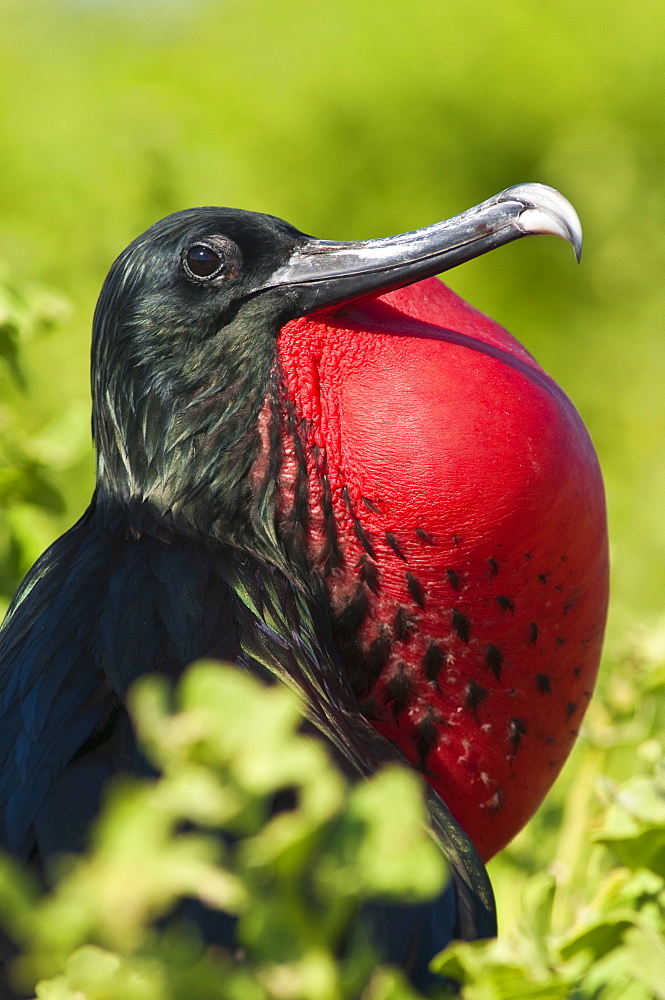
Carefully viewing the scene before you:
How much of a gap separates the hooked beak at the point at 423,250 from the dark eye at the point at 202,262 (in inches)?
1.8

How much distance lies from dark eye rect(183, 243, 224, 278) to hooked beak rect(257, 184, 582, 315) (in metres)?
0.05

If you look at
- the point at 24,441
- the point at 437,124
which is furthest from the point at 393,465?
the point at 437,124

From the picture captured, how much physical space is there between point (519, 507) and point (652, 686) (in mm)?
307

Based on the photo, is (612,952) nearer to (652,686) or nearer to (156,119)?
(652,686)

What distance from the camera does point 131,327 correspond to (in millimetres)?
1053

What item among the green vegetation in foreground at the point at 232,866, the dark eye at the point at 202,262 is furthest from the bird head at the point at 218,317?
the green vegetation in foreground at the point at 232,866

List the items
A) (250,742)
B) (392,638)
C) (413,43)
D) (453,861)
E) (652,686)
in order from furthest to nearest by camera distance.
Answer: (413,43) → (652,686) → (392,638) → (453,861) → (250,742)

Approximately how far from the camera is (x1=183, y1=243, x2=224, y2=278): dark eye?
1.04 metres

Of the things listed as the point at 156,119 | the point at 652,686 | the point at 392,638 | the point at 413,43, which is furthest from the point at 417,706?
the point at 413,43

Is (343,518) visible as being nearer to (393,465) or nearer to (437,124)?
(393,465)

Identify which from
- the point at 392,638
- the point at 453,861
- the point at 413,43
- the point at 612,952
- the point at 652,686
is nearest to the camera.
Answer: the point at 612,952

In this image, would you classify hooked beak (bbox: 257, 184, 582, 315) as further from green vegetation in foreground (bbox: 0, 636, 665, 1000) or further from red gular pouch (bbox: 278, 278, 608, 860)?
green vegetation in foreground (bbox: 0, 636, 665, 1000)

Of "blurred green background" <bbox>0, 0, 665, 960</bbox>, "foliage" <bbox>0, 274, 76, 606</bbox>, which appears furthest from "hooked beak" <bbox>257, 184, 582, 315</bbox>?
"blurred green background" <bbox>0, 0, 665, 960</bbox>

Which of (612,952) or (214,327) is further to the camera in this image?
(214,327)
